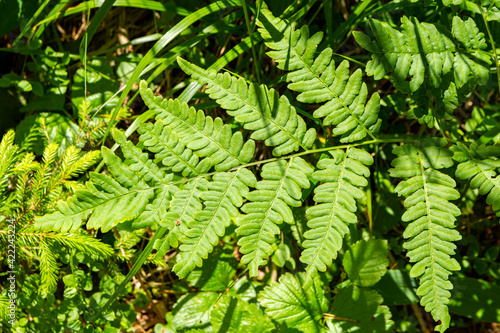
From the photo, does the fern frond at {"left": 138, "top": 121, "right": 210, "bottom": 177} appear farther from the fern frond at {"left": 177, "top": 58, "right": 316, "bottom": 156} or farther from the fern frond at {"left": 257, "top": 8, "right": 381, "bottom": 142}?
the fern frond at {"left": 257, "top": 8, "right": 381, "bottom": 142}

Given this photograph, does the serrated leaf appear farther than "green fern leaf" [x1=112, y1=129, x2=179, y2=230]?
Yes

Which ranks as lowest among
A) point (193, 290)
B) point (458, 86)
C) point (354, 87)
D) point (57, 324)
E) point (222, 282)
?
point (57, 324)

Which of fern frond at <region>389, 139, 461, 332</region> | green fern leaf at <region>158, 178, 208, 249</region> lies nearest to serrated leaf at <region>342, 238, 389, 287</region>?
fern frond at <region>389, 139, 461, 332</region>

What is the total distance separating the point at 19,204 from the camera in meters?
1.65

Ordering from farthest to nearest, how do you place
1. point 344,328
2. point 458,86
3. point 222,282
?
point 222,282
point 344,328
point 458,86

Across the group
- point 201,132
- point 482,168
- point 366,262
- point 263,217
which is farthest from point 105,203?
point 482,168

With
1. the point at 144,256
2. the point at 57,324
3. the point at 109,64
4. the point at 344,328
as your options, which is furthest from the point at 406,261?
the point at 109,64

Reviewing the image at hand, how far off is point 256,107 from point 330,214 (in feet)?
1.43

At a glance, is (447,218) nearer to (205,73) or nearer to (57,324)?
(205,73)

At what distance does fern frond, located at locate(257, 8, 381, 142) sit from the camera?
4.75ft

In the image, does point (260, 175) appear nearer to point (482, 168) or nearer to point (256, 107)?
point (256, 107)

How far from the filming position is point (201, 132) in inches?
56.3

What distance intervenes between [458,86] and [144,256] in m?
1.31

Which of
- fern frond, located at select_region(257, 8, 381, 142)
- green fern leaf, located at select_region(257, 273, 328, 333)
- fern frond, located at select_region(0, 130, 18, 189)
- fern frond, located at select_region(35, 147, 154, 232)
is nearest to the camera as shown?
fern frond, located at select_region(35, 147, 154, 232)
